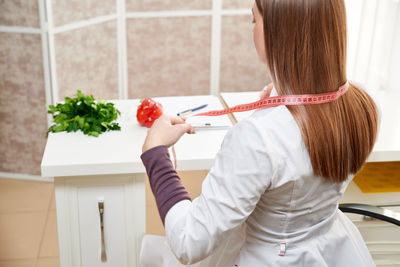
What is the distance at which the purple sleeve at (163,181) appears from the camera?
100 centimetres

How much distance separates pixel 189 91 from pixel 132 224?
1.86m

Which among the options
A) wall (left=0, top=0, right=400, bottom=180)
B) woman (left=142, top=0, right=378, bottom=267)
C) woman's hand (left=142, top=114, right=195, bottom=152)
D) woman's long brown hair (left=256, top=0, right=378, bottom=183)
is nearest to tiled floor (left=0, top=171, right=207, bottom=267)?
wall (left=0, top=0, right=400, bottom=180)

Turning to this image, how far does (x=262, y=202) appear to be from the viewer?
1.02 meters

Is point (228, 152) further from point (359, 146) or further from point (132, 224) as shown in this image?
point (132, 224)

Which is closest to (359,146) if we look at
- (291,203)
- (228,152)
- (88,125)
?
(291,203)

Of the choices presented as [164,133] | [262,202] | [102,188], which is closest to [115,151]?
[102,188]

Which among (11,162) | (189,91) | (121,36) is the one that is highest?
(121,36)

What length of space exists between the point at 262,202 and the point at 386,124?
1.06m

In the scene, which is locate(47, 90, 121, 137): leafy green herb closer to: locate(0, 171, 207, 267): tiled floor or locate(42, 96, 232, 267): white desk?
locate(42, 96, 232, 267): white desk

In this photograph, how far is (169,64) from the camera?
10.5ft

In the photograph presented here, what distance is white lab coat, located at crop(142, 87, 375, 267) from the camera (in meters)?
0.90

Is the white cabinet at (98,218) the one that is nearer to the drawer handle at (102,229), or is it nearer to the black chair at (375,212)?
the drawer handle at (102,229)

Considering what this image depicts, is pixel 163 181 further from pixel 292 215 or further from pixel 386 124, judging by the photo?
pixel 386 124

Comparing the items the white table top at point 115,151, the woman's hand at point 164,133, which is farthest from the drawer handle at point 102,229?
the woman's hand at point 164,133
